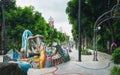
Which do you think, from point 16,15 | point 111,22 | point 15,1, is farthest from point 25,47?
point 15,1

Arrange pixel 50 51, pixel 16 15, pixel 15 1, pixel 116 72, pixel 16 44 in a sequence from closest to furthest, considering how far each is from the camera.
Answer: pixel 116 72, pixel 50 51, pixel 16 15, pixel 16 44, pixel 15 1

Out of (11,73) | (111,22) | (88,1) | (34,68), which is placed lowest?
(34,68)

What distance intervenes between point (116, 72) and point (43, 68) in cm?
968

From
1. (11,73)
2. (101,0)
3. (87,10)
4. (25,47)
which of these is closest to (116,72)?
(11,73)

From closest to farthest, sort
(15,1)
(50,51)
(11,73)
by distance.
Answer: (11,73) → (50,51) → (15,1)

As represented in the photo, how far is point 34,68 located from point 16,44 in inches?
1143

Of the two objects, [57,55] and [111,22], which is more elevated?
[111,22]

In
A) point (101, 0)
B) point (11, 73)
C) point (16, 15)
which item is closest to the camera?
point (11, 73)

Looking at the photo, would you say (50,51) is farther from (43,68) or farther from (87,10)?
(87,10)

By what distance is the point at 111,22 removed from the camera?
128ft

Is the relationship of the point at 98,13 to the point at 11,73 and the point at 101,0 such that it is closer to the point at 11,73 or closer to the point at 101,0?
the point at 101,0

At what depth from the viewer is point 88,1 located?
36188 mm

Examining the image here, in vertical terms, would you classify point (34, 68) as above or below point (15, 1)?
below

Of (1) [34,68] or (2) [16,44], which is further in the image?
(2) [16,44]
